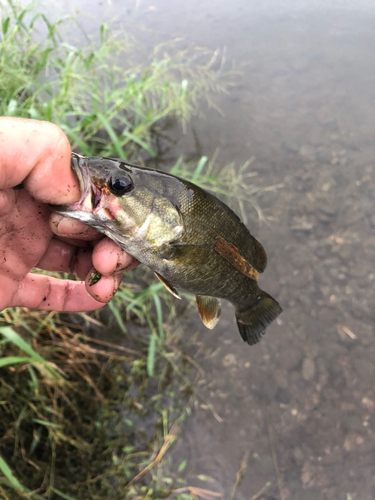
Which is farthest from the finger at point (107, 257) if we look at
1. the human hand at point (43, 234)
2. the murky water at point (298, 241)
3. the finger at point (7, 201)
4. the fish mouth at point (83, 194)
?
the murky water at point (298, 241)

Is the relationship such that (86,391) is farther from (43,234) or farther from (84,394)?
(43,234)

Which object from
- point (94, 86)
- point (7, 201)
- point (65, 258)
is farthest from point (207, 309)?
point (94, 86)

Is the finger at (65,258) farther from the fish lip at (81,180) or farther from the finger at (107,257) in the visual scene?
the fish lip at (81,180)

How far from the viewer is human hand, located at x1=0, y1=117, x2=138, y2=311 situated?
1523 mm

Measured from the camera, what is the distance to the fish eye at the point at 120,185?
177cm

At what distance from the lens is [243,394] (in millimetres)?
3404

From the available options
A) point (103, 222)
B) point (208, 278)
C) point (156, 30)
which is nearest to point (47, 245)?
point (103, 222)

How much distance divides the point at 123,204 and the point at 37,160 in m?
0.44

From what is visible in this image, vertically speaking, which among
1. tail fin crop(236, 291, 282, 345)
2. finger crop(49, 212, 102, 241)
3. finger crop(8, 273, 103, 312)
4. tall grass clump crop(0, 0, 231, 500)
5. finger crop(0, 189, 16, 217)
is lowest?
tall grass clump crop(0, 0, 231, 500)

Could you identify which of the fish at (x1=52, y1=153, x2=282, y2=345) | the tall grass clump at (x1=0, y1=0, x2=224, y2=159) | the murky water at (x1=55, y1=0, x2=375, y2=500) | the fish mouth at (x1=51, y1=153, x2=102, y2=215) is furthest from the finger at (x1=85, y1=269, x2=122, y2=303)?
the murky water at (x1=55, y1=0, x2=375, y2=500)

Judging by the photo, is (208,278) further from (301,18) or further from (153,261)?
(301,18)

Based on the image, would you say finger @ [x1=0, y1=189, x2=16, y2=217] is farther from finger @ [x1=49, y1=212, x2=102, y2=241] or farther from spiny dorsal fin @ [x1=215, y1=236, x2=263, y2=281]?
spiny dorsal fin @ [x1=215, y1=236, x2=263, y2=281]

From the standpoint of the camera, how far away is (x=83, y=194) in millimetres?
1715

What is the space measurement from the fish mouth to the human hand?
0.03m
